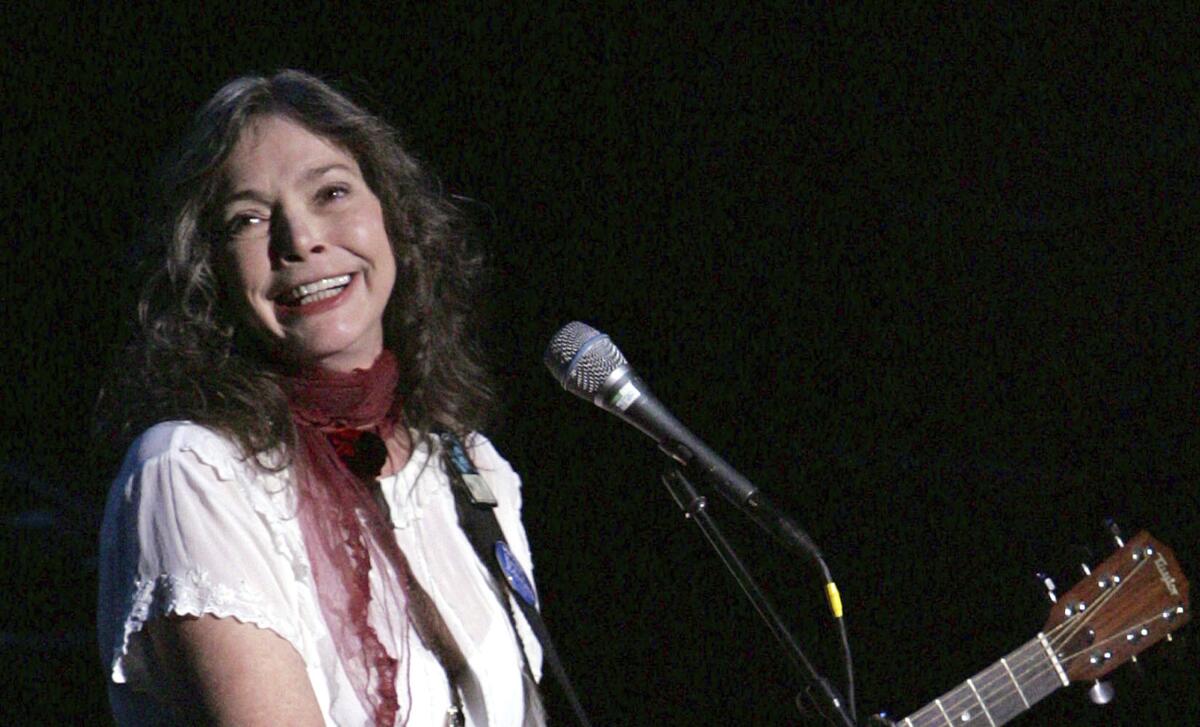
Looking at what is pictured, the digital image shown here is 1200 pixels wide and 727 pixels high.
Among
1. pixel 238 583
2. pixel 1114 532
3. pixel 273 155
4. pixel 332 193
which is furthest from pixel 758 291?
pixel 238 583

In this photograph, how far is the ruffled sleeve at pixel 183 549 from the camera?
1.89 m

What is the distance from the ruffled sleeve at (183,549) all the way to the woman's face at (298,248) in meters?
0.27

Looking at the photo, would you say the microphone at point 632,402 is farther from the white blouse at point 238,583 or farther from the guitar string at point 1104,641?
the guitar string at point 1104,641

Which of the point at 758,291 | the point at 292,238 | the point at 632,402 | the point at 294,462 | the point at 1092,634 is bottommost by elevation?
the point at 1092,634

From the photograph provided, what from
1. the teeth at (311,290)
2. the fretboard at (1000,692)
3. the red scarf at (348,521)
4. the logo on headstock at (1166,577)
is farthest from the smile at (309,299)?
the logo on headstock at (1166,577)

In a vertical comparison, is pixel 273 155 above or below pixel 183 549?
above

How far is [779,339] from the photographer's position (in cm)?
344

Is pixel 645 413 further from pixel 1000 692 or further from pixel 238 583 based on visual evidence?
pixel 1000 692

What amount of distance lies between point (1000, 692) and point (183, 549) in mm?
1494

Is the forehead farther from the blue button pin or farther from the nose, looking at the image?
the blue button pin

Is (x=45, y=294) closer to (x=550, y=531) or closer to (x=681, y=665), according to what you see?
(x=550, y=531)

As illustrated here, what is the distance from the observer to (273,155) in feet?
7.54

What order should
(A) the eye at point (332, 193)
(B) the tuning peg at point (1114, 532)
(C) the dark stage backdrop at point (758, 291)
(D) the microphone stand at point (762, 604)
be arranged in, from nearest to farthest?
(D) the microphone stand at point (762, 604)
(A) the eye at point (332, 193)
(B) the tuning peg at point (1114, 532)
(C) the dark stage backdrop at point (758, 291)

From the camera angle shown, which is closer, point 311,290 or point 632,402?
point 632,402
